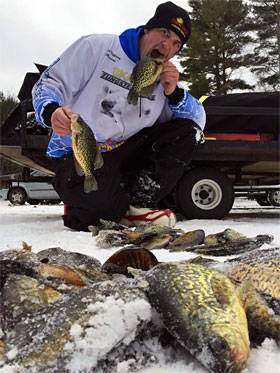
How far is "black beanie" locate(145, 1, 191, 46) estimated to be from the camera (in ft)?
9.07

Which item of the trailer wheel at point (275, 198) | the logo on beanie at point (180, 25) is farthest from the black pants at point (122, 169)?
the trailer wheel at point (275, 198)

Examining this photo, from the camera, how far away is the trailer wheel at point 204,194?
12.0ft

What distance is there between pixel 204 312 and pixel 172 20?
2.66m

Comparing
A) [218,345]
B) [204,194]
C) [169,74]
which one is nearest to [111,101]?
[169,74]

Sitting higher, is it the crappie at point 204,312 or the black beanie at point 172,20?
the black beanie at point 172,20

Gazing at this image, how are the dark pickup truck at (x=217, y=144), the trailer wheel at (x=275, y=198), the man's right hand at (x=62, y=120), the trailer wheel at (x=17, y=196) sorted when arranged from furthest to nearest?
the trailer wheel at (x=17, y=196) → the trailer wheel at (x=275, y=198) → the dark pickup truck at (x=217, y=144) → the man's right hand at (x=62, y=120)

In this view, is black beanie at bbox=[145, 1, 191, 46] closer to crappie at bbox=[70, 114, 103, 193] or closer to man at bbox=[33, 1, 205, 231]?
man at bbox=[33, 1, 205, 231]

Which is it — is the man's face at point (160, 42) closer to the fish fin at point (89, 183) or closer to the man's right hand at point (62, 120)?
the man's right hand at point (62, 120)

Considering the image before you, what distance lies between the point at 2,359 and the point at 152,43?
2.69 meters

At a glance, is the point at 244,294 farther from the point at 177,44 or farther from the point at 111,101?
the point at 177,44

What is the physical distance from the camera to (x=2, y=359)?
0.60 metres

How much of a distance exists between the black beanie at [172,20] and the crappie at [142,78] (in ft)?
3.03

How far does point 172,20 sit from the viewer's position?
2.76 m

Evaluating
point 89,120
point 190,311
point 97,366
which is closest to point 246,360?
point 190,311
